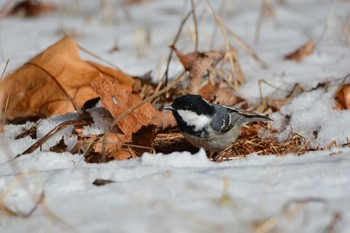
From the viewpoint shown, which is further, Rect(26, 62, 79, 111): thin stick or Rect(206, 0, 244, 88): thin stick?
Rect(206, 0, 244, 88): thin stick

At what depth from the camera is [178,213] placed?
2088mm

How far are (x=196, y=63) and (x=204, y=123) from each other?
2.66ft

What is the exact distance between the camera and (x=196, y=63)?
4.06 meters

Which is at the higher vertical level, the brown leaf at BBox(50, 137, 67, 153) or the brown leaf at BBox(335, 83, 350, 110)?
the brown leaf at BBox(335, 83, 350, 110)

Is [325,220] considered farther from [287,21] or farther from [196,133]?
[287,21]

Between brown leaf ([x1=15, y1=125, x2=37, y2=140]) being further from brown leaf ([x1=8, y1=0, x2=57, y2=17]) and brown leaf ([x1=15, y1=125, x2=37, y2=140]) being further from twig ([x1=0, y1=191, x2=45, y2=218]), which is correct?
brown leaf ([x1=8, y1=0, x2=57, y2=17])

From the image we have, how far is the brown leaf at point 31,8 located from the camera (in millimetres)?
7219

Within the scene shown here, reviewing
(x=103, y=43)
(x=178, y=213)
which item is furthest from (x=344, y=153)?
(x=103, y=43)

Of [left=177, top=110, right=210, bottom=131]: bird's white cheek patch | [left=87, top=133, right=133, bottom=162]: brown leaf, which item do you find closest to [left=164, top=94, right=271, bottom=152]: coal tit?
[left=177, top=110, right=210, bottom=131]: bird's white cheek patch

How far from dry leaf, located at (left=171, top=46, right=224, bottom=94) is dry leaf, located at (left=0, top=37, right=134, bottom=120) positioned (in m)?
0.49

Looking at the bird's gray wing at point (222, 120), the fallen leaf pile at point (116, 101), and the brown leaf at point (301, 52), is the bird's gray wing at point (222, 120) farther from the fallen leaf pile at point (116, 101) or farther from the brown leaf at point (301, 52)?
the brown leaf at point (301, 52)

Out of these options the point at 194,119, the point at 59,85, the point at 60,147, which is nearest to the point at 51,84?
the point at 59,85

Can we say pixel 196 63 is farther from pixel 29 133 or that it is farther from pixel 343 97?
pixel 29 133

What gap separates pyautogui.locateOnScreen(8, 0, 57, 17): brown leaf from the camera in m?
7.22
